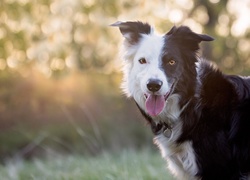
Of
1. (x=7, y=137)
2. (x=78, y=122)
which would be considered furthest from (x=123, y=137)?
(x=7, y=137)

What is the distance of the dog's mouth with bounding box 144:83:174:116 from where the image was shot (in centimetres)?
544

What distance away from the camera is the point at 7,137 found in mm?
16391

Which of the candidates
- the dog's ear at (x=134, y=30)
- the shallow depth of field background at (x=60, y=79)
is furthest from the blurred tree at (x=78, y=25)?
the dog's ear at (x=134, y=30)

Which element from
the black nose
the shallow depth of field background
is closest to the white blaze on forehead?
the black nose

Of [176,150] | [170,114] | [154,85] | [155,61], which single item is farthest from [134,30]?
[176,150]

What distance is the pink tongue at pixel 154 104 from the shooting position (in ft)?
17.9

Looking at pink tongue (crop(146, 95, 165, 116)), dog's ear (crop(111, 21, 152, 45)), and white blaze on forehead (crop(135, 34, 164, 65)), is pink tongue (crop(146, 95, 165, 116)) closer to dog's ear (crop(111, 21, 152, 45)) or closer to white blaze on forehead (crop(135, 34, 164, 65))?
white blaze on forehead (crop(135, 34, 164, 65))

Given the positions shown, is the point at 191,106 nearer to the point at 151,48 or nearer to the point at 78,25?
the point at 151,48

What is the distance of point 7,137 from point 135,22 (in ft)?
36.9

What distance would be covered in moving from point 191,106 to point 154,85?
20.1 inches

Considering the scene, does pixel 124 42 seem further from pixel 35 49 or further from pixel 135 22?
pixel 35 49

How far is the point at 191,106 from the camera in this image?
551 cm

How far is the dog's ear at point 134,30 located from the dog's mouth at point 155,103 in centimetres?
82

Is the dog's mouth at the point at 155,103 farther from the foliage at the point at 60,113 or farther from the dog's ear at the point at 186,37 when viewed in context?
the foliage at the point at 60,113
